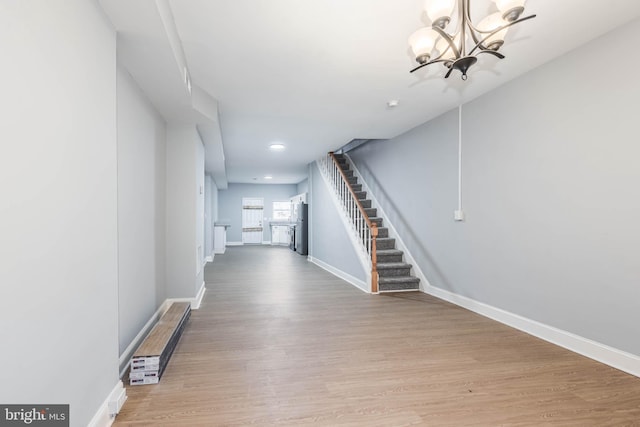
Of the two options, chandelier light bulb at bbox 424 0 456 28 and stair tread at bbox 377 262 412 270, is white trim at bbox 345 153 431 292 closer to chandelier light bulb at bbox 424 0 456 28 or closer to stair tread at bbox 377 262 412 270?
stair tread at bbox 377 262 412 270

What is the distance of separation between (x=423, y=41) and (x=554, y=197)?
6.46 ft

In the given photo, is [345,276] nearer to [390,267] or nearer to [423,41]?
[390,267]

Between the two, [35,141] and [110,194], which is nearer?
[35,141]

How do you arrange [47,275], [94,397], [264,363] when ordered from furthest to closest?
1. [264,363]
2. [94,397]
3. [47,275]

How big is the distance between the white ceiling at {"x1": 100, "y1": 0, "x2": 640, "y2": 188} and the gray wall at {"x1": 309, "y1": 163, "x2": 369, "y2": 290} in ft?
7.80

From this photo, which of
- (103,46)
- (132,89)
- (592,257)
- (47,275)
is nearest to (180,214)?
(132,89)

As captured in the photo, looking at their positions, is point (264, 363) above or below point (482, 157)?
below

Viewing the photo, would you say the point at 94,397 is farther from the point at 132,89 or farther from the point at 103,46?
Result: the point at 132,89

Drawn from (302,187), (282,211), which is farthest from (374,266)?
(282,211)

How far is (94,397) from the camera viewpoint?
1.59 m

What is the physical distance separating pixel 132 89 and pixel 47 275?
6.35ft

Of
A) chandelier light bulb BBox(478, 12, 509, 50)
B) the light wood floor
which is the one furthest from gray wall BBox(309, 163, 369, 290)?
chandelier light bulb BBox(478, 12, 509, 50)

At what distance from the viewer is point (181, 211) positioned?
386 centimetres

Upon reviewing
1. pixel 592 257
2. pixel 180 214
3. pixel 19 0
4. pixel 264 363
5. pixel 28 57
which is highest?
pixel 19 0
